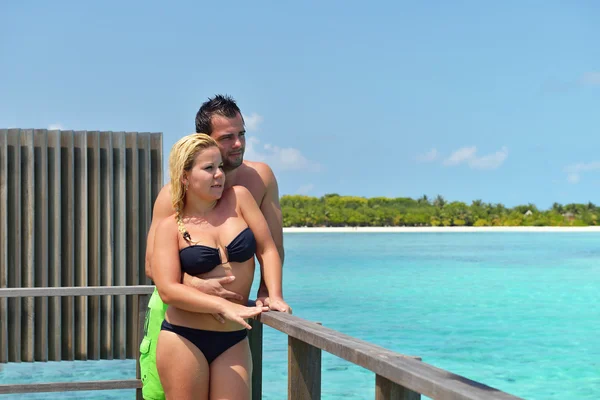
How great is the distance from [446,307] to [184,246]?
50.6 ft

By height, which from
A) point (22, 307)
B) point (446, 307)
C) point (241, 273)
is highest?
point (241, 273)

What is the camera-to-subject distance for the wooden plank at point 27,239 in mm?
5359

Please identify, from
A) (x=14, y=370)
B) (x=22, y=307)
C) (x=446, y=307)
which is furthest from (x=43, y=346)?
(x=446, y=307)

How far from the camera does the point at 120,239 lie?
5512 mm

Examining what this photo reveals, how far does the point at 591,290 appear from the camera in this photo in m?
20.2

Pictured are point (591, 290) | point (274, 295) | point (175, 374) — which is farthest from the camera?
point (591, 290)

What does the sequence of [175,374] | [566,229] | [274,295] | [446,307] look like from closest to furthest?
[175,374] < [274,295] < [446,307] < [566,229]

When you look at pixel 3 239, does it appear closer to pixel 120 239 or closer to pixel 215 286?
pixel 120 239

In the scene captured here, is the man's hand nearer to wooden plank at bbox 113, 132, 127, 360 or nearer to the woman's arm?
the woman's arm

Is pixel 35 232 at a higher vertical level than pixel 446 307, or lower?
higher

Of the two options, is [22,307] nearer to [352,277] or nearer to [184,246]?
[184,246]

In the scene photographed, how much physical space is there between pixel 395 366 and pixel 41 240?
4.08 metres

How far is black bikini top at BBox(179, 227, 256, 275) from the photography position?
8.68 ft

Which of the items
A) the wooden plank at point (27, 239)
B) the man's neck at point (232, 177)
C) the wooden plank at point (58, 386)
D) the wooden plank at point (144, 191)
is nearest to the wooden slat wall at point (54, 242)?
the wooden plank at point (27, 239)
